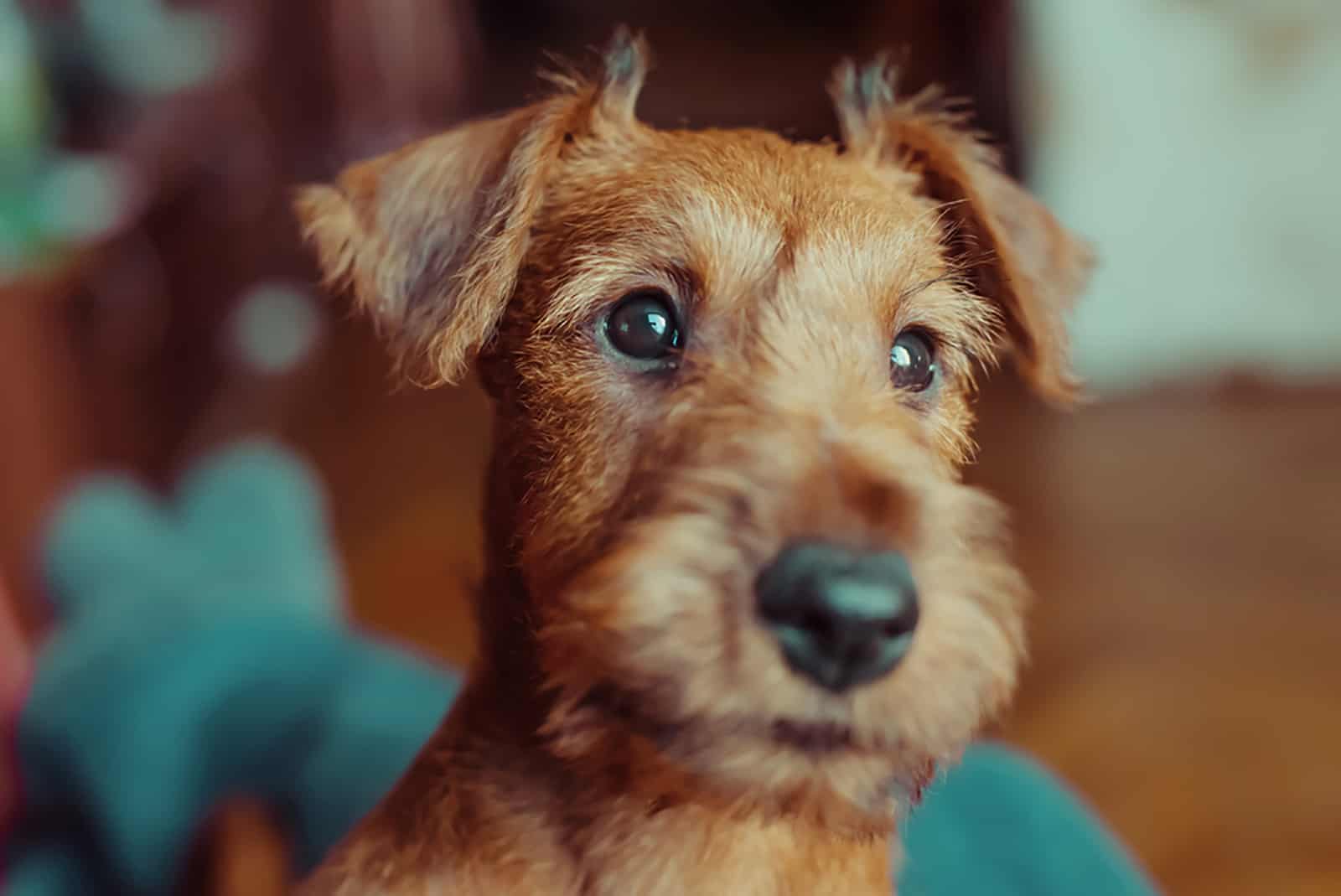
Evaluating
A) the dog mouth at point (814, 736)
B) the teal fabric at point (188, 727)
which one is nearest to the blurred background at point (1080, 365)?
the teal fabric at point (188, 727)

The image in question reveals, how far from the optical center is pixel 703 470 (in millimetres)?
1103

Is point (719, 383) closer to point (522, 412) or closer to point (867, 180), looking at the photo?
point (522, 412)

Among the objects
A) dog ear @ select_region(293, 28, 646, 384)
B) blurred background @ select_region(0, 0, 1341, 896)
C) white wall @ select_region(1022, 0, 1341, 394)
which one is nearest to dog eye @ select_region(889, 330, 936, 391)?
dog ear @ select_region(293, 28, 646, 384)

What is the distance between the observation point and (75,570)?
2732 millimetres

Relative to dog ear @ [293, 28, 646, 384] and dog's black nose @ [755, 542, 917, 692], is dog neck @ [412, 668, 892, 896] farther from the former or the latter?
dog ear @ [293, 28, 646, 384]

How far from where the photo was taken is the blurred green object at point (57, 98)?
10.5 ft

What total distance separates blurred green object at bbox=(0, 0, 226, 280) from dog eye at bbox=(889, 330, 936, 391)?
96.8 inches

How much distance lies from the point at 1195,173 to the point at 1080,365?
73cm

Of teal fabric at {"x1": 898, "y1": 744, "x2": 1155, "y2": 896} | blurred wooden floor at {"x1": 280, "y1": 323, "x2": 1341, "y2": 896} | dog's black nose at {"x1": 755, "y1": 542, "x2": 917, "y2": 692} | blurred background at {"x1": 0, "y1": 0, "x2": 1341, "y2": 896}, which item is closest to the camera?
dog's black nose at {"x1": 755, "y1": 542, "x2": 917, "y2": 692}

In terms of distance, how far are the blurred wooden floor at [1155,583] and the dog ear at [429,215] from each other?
0.32 m

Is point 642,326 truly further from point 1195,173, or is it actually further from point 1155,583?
point 1195,173

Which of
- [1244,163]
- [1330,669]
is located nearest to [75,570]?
[1330,669]

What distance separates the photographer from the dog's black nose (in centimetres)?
98

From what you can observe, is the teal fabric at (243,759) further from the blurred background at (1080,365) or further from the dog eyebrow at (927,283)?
the dog eyebrow at (927,283)
